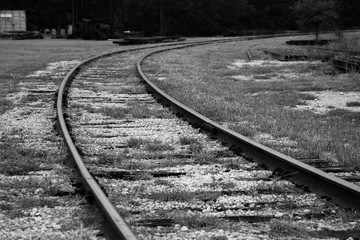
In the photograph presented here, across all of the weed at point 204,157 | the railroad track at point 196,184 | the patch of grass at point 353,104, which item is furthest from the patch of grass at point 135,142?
the patch of grass at point 353,104

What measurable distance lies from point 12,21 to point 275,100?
49.1 metres

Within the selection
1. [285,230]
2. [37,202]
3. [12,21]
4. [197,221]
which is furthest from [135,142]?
[12,21]

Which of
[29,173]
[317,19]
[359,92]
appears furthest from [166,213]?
[317,19]

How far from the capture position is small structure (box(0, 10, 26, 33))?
54.8m

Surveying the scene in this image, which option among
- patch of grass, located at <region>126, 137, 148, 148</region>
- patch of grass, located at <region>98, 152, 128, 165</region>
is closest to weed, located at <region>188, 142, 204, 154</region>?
patch of grass, located at <region>126, 137, 148, 148</region>

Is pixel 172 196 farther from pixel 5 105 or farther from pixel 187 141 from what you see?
pixel 5 105

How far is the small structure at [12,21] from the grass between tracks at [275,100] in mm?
40033

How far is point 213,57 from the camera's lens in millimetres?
21484

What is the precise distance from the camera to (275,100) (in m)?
10.1

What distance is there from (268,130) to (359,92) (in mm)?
5077

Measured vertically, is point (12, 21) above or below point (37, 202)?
above

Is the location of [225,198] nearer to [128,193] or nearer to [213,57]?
[128,193]

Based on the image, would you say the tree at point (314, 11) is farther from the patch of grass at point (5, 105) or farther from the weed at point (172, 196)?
the weed at point (172, 196)

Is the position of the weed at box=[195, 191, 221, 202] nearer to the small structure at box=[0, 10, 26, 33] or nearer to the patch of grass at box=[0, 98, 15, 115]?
the patch of grass at box=[0, 98, 15, 115]
